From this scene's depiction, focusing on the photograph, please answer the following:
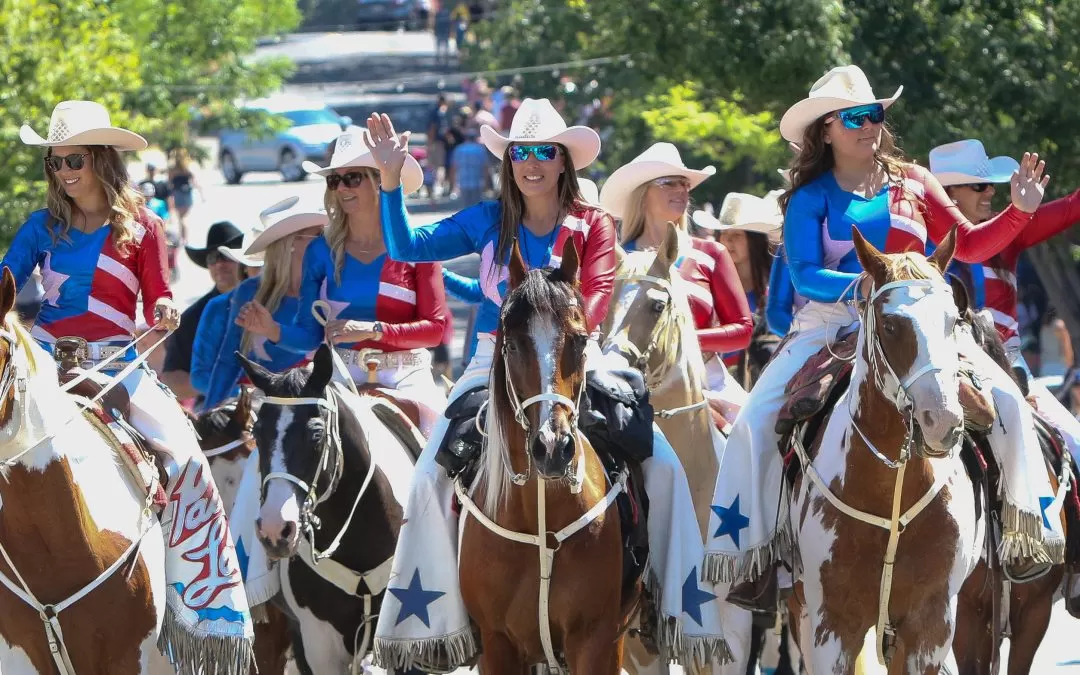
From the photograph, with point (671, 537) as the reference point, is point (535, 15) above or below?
below

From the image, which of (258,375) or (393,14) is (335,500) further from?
(393,14)

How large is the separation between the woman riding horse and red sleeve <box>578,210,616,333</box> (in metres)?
2.32

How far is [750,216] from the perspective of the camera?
1234cm

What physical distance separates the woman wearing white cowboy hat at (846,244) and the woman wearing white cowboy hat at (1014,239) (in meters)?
0.75

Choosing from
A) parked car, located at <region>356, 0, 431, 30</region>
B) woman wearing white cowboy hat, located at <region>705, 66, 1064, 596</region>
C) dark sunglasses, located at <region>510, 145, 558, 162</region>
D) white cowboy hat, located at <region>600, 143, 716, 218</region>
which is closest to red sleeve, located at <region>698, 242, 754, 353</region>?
white cowboy hat, located at <region>600, 143, 716, 218</region>

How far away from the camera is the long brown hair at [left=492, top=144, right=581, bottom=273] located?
26.0ft

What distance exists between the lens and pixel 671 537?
7.80 metres

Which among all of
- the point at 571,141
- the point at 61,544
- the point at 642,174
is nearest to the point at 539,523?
the point at 571,141

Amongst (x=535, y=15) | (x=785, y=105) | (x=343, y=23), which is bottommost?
(x=343, y=23)

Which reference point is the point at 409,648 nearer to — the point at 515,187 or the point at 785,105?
the point at 515,187

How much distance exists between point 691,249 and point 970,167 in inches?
65.9

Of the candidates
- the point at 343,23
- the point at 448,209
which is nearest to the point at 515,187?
the point at 448,209

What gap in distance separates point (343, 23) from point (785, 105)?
5196 cm

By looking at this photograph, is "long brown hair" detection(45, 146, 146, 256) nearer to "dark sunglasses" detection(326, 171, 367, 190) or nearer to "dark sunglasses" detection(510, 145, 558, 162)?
"dark sunglasses" detection(326, 171, 367, 190)
